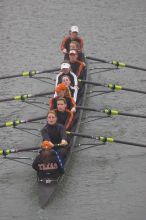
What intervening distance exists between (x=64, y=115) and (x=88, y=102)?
445cm

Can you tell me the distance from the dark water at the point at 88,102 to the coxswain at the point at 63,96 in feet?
4.73

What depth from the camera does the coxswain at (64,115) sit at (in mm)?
18031

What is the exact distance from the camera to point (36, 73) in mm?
22531

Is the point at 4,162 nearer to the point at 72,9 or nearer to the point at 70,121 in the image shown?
the point at 70,121

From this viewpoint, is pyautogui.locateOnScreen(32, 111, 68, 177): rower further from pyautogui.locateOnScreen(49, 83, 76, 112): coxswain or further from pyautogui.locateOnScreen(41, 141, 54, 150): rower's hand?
A: pyautogui.locateOnScreen(49, 83, 76, 112): coxswain

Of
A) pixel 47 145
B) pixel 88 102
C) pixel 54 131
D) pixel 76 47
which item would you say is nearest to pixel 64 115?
pixel 54 131

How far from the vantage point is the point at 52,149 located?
1658 cm

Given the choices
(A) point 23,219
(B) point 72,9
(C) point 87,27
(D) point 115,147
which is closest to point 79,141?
(D) point 115,147

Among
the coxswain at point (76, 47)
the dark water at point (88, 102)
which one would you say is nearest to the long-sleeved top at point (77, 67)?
the coxswain at point (76, 47)

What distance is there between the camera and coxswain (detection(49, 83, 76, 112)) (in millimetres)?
18734

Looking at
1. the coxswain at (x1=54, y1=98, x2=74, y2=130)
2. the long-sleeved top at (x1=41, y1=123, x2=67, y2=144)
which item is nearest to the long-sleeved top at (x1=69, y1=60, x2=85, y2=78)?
the coxswain at (x1=54, y1=98, x2=74, y2=130)

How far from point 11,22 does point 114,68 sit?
31.8 feet

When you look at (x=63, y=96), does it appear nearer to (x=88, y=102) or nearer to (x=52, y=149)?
(x=52, y=149)

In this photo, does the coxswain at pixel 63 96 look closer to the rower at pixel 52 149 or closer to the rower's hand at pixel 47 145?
the rower at pixel 52 149
